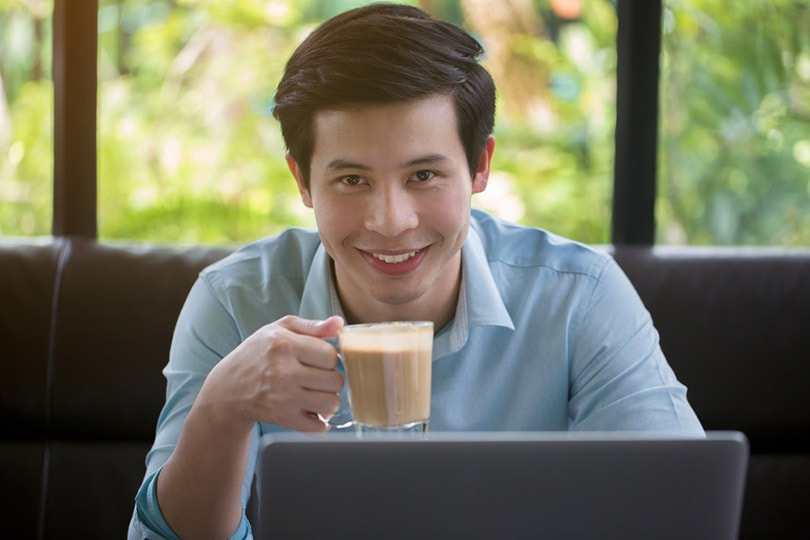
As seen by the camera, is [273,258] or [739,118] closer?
→ [273,258]

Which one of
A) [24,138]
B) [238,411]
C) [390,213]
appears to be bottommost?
[238,411]

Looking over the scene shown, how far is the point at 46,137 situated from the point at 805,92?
2.49 metres

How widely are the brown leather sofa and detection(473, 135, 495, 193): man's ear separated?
593 mm

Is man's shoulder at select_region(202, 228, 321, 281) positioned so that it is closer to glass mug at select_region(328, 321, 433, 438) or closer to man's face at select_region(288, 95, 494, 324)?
man's face at select_region(288, 95, 494, 324)

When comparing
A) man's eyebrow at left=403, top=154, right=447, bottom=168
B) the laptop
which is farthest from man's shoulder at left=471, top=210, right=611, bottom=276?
the laptop

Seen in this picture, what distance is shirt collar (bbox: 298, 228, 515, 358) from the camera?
193 centimetres

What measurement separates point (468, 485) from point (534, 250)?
1161 millimetres

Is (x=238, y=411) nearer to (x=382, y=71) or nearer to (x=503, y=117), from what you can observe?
(x=382, y=71)

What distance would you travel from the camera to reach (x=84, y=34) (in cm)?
308

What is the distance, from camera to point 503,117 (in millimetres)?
3779

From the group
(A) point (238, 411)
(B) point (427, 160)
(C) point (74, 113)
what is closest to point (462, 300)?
(B) point (427, 160)

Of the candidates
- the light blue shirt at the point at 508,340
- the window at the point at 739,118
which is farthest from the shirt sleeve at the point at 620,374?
the window at the point at 739,118

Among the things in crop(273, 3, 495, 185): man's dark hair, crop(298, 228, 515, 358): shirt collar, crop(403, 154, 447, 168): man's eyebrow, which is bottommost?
crop(298, 228, 515, 358): shirt collar

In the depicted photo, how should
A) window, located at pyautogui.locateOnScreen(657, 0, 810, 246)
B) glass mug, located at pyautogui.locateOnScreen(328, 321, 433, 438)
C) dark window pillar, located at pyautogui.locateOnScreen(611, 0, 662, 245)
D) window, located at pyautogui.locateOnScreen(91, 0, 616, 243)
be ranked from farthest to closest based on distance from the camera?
1. window, located at pyautogui.locateOnScreen(91, 0, 616, 243)
2. window, located at pyautogui.locateOnScreen(657, 0, 810, 246)
3. dark window pillar, located at pyautogui.locateOnScreen(611, 0, 662, 245)
4. glass mug, located at pyautogui.locateOnScreen(328, 321, 433, 438)
